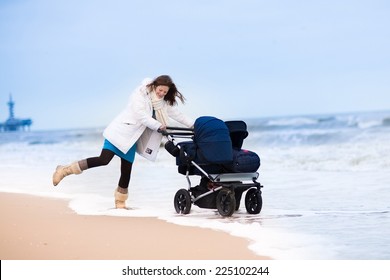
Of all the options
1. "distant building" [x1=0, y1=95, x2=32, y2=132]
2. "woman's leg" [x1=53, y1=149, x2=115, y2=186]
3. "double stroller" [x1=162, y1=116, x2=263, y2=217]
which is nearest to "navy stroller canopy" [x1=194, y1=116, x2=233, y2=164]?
"double stroller" [x1=162, y1=116, x2=263, y2=217]

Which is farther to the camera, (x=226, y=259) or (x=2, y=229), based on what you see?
(x=2, y=229)

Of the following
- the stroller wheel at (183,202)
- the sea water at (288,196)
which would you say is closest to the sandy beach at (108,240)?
the sea water at (288,196)

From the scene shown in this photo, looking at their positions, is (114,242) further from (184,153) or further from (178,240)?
(184,153)

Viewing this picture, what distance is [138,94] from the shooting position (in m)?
5.18

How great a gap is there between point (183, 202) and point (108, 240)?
0.91 m

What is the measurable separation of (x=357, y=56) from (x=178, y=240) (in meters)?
11.3

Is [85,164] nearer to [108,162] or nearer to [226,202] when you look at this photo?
[108,162]

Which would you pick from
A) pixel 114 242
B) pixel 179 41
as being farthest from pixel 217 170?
pixel 179 41

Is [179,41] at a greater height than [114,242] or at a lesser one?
greater

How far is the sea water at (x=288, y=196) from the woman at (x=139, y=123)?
33 centimetres

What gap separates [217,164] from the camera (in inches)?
201

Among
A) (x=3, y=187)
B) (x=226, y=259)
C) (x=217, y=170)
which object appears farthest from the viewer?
(x=3, y=187)

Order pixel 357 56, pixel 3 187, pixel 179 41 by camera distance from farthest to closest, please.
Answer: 1. pixel 357 56
2. pixel 179 41
3. pixel 3 187
